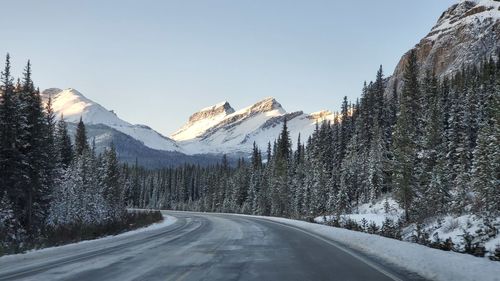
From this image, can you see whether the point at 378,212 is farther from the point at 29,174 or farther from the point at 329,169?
the point at 329,169

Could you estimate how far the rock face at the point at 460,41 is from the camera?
502 ft

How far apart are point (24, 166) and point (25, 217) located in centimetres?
423

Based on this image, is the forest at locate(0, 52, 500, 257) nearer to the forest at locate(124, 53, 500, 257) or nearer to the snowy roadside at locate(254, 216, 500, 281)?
the forest at locate(124, 53, 500, 257)

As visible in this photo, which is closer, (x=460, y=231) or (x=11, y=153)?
(x=460, y=231)

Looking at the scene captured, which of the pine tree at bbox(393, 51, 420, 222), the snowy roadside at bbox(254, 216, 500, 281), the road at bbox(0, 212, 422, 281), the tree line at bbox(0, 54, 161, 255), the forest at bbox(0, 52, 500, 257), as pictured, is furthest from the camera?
the pine tree at bbox(393, 51, 420, 222)

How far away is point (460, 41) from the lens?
546 ft

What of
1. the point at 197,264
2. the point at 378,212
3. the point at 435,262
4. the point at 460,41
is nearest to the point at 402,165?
the point at 378,212

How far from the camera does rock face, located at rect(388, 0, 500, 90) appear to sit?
153000 millimetres

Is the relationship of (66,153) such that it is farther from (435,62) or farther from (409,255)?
(435,62)

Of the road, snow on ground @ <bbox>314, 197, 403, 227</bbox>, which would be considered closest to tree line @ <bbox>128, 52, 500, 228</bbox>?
snow on ground @ <bbox>314, 197, 403, 227</bbox>

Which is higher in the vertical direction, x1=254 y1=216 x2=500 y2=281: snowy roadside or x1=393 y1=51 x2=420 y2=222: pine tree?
x1=393 y1=51 x2=420 y2=222: pine tree

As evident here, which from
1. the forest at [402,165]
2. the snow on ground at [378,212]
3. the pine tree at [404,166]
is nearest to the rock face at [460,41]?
the forest at [402,165]

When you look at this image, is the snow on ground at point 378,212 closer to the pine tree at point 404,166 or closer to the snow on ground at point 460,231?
the pine tree at point 404,166

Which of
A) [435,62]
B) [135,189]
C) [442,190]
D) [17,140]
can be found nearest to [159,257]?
[17,140]
